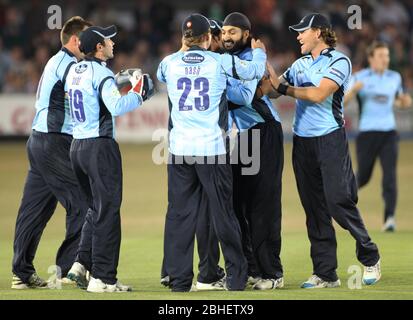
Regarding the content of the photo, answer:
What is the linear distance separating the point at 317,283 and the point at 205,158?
160cm

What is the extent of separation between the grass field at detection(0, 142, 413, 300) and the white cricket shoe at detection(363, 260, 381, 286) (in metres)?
0.08

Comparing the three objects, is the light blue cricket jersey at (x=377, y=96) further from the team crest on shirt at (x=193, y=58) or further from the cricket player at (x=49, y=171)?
the team crest on shirt at (x=193, y=58)

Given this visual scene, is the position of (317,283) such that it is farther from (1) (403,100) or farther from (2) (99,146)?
(1) (403,100)

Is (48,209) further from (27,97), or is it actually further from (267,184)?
(27,97)

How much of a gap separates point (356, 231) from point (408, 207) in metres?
6.74

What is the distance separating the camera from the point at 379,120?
13984 millimetres

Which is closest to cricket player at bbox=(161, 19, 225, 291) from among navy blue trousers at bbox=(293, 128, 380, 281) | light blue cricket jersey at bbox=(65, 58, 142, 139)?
navy blue trousers at bbox=(293, 128, 380, 281)

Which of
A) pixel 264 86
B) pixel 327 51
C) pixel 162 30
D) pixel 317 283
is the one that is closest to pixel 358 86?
pixel 327 51

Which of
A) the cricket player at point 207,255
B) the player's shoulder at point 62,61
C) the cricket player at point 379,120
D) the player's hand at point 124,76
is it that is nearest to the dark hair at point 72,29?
the player's shoulder at point 62,61

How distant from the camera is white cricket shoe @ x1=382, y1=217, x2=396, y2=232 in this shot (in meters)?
13.5

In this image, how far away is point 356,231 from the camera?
9375 mm

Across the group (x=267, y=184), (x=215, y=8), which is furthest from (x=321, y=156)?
(x=215, y=8)

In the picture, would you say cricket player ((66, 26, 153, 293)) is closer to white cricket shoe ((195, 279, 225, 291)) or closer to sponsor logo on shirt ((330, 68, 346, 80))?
white cricket shoe ((195, 279, 225, 291))

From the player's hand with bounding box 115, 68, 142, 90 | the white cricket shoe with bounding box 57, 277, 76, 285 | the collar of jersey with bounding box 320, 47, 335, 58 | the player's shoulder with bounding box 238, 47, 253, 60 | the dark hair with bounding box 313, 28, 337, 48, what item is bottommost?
the white cricket shoe with bounding box 57, 277, 76, 285
